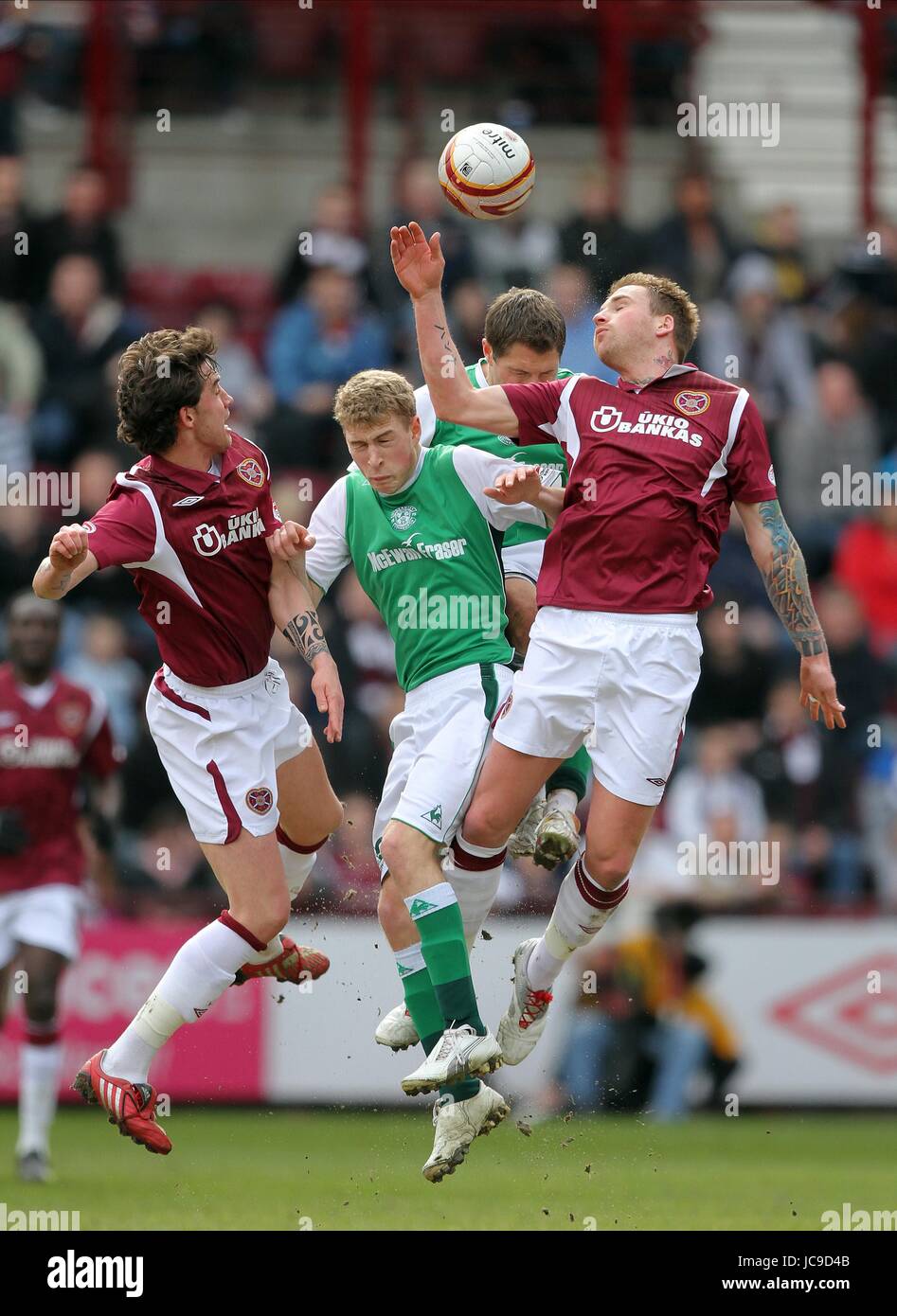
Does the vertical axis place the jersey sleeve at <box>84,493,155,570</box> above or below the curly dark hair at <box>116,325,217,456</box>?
below

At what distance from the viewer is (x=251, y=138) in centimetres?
1834

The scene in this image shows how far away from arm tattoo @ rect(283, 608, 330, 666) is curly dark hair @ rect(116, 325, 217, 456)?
2.82ft

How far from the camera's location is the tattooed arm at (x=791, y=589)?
8.32 meters

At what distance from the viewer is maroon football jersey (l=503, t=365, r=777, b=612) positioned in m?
8.19

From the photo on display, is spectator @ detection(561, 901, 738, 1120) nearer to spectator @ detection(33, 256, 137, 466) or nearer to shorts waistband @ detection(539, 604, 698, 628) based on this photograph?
spectator @ detection(33, 256, 137, 466)

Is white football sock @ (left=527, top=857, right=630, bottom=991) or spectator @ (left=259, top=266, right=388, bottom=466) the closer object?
white football sock @ (left=527, top=857, right=630, bottom=991)

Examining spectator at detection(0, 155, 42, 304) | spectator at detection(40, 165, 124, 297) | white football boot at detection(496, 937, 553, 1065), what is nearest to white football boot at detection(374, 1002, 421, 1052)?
white football boot at detection(496, 937, 553, 1065)

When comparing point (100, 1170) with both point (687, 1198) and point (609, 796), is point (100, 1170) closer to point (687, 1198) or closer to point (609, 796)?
point (687, 1198)

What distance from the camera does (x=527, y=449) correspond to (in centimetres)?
888

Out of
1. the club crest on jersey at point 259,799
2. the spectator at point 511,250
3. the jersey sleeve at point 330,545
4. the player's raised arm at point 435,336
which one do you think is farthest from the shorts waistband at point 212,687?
the spectator at point 511,250

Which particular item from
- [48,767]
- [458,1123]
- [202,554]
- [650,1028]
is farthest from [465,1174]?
[202,554]

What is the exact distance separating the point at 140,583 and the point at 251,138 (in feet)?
35.4

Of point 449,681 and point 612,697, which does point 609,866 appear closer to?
point 612,697

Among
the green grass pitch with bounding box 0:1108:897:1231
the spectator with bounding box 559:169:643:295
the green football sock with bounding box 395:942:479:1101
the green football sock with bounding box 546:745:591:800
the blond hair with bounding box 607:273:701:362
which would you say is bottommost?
the green grass pitch with bounding box 0:1108:897:1231
